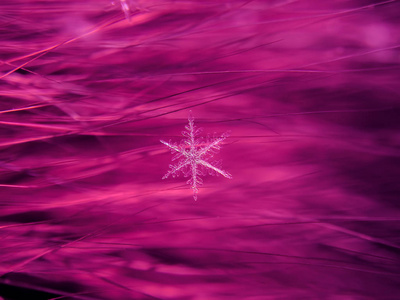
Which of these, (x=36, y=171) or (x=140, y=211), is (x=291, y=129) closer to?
(x=140, y=211)

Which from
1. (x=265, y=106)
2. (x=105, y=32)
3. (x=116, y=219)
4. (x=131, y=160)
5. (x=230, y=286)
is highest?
(x=105, y=32)

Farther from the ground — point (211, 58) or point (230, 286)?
point (211, 58)

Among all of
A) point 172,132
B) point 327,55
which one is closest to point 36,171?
point 172,132
